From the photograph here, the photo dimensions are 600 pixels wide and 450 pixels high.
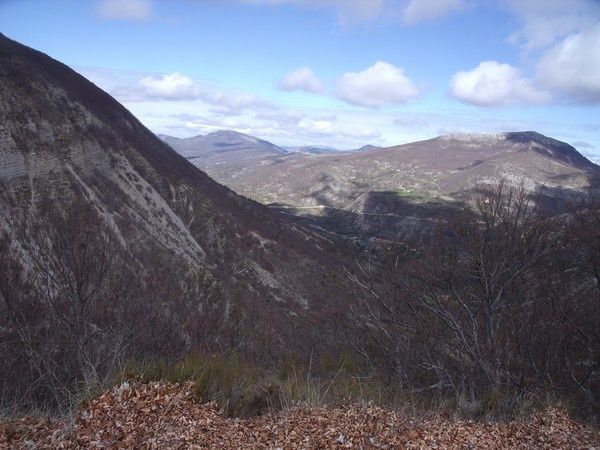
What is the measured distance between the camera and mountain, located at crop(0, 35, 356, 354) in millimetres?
34500

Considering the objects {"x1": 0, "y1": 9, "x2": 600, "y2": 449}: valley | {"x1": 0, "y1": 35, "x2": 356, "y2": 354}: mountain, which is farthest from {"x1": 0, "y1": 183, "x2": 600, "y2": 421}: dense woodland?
{"x1": 0, "y1": 35, "x2": 356, "y2": 354}: mountain

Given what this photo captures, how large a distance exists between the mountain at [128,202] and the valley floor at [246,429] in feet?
52.7

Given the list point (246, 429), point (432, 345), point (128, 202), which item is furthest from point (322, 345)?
point (128, 202)

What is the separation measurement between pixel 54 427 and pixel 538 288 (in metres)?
12.6

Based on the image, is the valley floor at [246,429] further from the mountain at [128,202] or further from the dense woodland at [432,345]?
the mountain at [128,202]

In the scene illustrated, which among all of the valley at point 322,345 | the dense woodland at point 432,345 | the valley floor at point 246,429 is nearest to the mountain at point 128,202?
the valley at point 322,345

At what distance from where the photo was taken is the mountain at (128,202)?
3450 centimetres

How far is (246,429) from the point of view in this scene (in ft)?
20.4

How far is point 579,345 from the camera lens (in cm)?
1399

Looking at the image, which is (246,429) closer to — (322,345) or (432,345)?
(432,345)

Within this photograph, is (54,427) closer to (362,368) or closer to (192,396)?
(192,396)

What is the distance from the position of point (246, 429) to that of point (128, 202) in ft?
138

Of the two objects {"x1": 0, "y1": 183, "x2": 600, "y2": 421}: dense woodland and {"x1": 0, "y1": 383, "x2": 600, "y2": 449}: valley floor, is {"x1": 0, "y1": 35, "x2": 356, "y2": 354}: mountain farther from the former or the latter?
{"x1": 0, "y1": 383, "x2": 600, "y2": 449}: valley floor

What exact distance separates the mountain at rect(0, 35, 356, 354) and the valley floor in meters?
16.1
